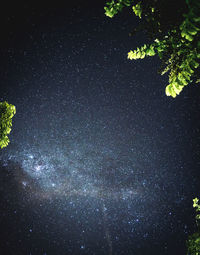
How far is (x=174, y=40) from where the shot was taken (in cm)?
141

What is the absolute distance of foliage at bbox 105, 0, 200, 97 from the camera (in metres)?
1.05

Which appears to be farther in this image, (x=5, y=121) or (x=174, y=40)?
(x=5, y=121)

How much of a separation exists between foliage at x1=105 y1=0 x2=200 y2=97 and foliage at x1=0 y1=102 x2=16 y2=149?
385 cm

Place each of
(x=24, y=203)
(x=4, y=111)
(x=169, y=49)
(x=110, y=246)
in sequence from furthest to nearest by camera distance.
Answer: (x=110, y=246)
(x=24, y=203)
(x=4, y=111)
(x=169, y=49)

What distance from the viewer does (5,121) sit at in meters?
3.98

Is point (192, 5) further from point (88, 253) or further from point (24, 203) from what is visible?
point (88, 253)

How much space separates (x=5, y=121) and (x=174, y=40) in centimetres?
439

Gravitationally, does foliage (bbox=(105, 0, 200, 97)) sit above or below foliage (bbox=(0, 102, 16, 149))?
below

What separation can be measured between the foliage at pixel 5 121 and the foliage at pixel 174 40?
12.6 ft

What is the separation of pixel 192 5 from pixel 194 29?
148mm

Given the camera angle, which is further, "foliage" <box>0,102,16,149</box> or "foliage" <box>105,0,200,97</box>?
"foliage" <box>0,102,16,149</box>

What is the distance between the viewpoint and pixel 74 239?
46781 millimetres

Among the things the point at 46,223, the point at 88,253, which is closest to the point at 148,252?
the point at 88,253

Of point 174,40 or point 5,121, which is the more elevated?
point 5,121
